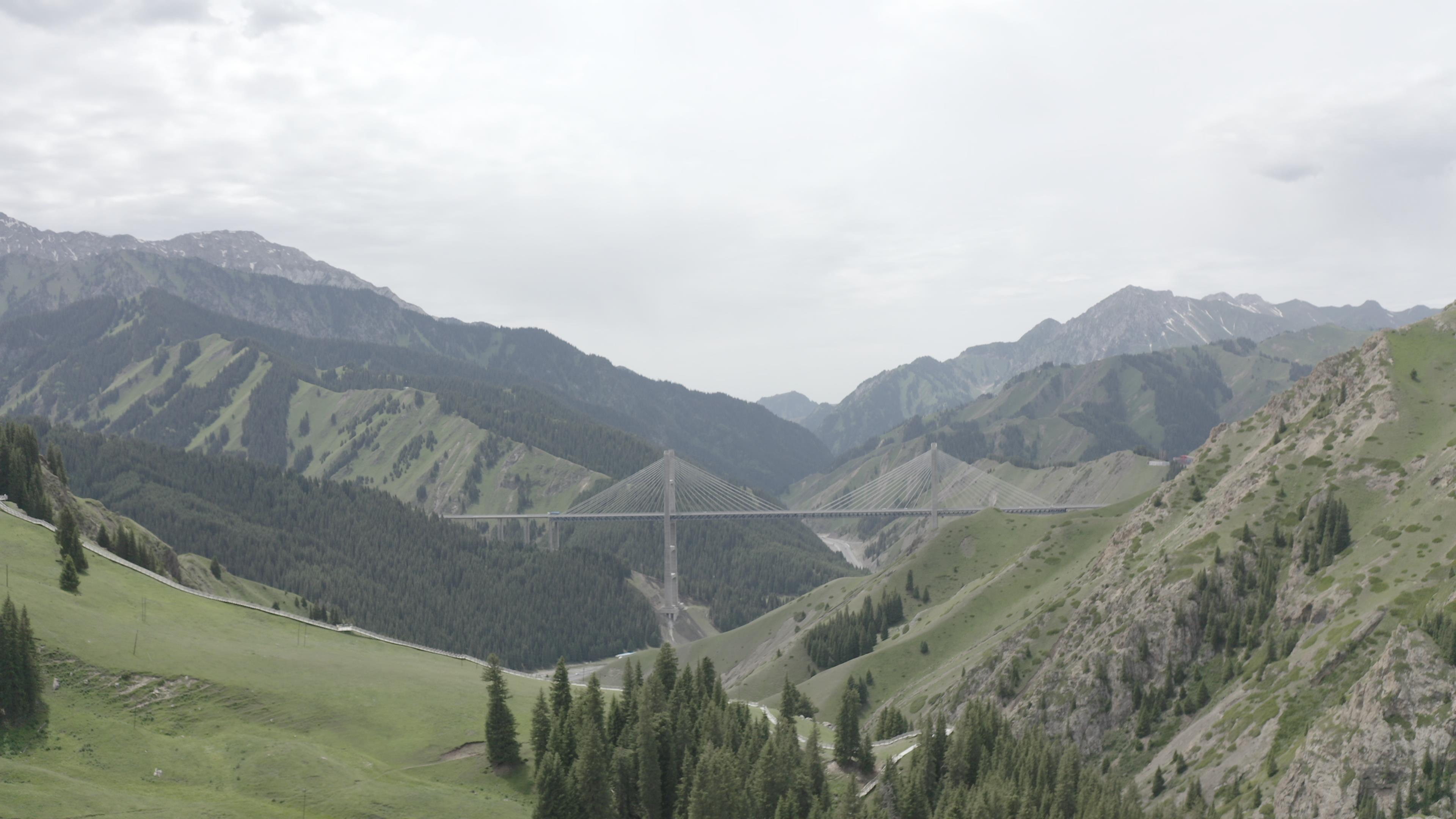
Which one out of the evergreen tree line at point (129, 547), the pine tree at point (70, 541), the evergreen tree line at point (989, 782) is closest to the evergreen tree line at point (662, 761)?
the evergreen tree line at point (989, 782)

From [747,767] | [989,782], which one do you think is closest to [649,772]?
[747,767]

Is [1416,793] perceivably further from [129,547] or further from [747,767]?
[129,547]

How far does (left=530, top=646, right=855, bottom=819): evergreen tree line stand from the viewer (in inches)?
2874

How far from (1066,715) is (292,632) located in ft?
299

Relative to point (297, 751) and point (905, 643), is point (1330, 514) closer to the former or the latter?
point (905, 643)

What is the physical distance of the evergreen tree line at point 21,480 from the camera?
113 meters

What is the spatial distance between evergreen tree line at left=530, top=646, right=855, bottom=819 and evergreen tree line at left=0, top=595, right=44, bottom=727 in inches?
1284

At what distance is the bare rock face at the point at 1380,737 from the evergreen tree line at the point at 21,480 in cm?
12461

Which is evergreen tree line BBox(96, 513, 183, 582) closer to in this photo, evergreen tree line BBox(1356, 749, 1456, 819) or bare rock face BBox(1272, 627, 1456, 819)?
bare rock face BBox(1272, 627, 1456, 819)

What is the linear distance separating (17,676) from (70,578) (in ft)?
87.8

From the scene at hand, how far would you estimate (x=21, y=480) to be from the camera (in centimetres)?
11500

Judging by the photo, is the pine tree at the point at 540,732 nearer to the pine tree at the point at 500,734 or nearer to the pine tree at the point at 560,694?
the pine tree at the point at 500,734

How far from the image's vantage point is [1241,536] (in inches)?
5217

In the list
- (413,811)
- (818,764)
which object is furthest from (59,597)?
(818,764)
